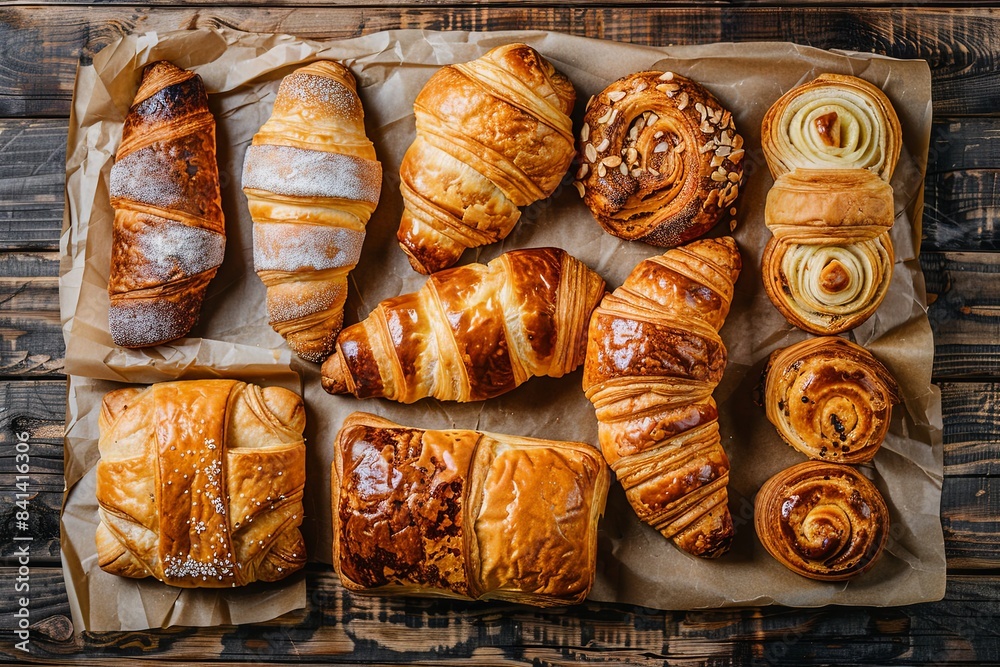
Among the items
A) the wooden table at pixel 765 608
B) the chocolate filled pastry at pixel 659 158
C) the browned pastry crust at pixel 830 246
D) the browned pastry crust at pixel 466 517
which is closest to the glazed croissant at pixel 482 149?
the chocolate filled pastry at pixel 659 158

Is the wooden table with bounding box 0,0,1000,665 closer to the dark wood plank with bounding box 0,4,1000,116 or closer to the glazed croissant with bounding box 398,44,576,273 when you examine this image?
the dark wood plank with bounding box 0,4,1000,116

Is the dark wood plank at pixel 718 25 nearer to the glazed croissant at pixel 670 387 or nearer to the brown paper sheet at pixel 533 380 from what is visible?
the brown paper sheet at pixel 533 380

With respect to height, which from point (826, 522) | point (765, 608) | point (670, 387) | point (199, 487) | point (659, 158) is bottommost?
point (765, 608)

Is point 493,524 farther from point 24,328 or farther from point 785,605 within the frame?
point 24,328

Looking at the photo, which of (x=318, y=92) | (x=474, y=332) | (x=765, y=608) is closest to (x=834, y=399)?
(x=765, y=608)

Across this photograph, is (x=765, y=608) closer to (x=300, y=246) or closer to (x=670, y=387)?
(x=670, y=387)

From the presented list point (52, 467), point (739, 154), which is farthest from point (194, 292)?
point (739, 154)
